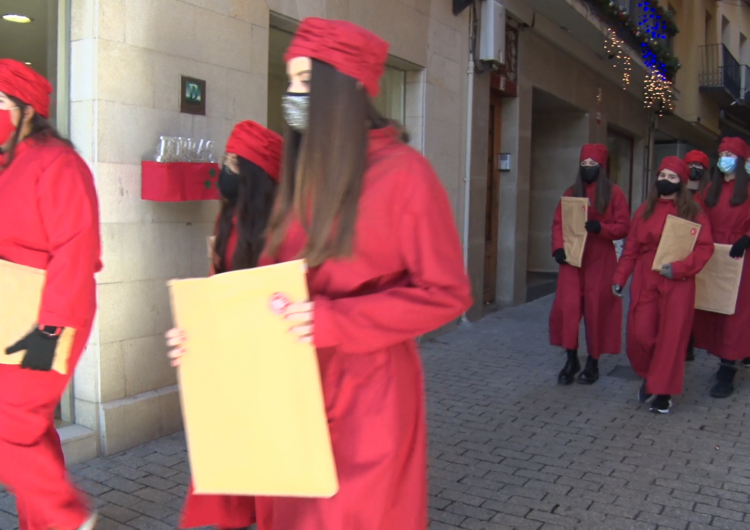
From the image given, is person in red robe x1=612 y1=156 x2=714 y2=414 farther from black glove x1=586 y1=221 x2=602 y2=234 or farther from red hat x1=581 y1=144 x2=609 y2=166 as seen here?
red hat x1=581 y1=144 x2=609 y2=166

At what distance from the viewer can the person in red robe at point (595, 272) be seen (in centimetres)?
643

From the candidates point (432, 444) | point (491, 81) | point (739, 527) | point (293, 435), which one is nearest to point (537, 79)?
point (491, 81)

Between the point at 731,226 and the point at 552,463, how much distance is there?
10.5 ft

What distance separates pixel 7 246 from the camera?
2.90 metres

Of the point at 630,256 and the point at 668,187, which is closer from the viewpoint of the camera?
the point at 668,187

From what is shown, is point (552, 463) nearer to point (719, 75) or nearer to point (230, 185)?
point (230, 185)

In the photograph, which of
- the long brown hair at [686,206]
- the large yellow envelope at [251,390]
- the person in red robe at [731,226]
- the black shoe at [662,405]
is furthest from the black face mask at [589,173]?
the large yellow envelope at [251,390]

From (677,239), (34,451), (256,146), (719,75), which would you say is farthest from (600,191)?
(719,75)

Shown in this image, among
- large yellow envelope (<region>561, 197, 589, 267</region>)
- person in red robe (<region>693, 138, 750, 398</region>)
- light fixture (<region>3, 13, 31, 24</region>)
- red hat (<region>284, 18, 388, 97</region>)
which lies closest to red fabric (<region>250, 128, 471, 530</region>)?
red hat (<region>284, 18, 388, 97</region>)

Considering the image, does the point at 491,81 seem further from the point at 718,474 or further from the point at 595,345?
the point at 718,474

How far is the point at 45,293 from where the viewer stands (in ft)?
9.12

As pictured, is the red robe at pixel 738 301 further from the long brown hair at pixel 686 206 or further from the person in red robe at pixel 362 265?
the person in red robe at pixel 362 265

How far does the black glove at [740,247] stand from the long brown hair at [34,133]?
5248mm

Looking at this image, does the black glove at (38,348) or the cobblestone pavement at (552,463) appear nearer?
the black glove at (38,348)
